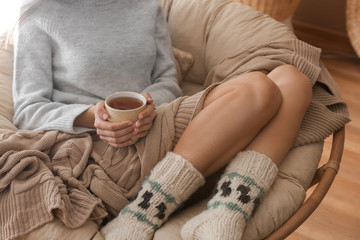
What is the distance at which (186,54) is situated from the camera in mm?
1523

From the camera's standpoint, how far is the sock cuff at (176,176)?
37.7 inches

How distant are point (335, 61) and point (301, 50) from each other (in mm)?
1501

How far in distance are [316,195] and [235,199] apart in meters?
0.25

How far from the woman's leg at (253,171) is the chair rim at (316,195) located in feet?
0.31

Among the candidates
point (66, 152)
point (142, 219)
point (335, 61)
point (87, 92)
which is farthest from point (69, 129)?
point (335, 61)

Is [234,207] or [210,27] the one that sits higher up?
[210,27]

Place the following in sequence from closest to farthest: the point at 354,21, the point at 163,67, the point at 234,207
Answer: the point at 234,207 < the point at 163,67 < the point at 354,21

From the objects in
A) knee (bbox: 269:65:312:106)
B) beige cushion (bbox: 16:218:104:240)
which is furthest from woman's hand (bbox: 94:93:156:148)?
knee (bbox: 269:65:312:106)

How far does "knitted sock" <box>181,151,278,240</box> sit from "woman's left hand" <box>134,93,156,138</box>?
0.72 ft

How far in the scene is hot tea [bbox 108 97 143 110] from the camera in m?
0.98

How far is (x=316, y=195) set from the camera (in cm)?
105

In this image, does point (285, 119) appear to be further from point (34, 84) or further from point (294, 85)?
point (34, 84)

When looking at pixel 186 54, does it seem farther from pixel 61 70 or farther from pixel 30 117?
pixel 30 117

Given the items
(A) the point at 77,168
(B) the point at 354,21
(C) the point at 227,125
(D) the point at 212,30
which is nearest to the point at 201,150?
(C) the point at 227,125
